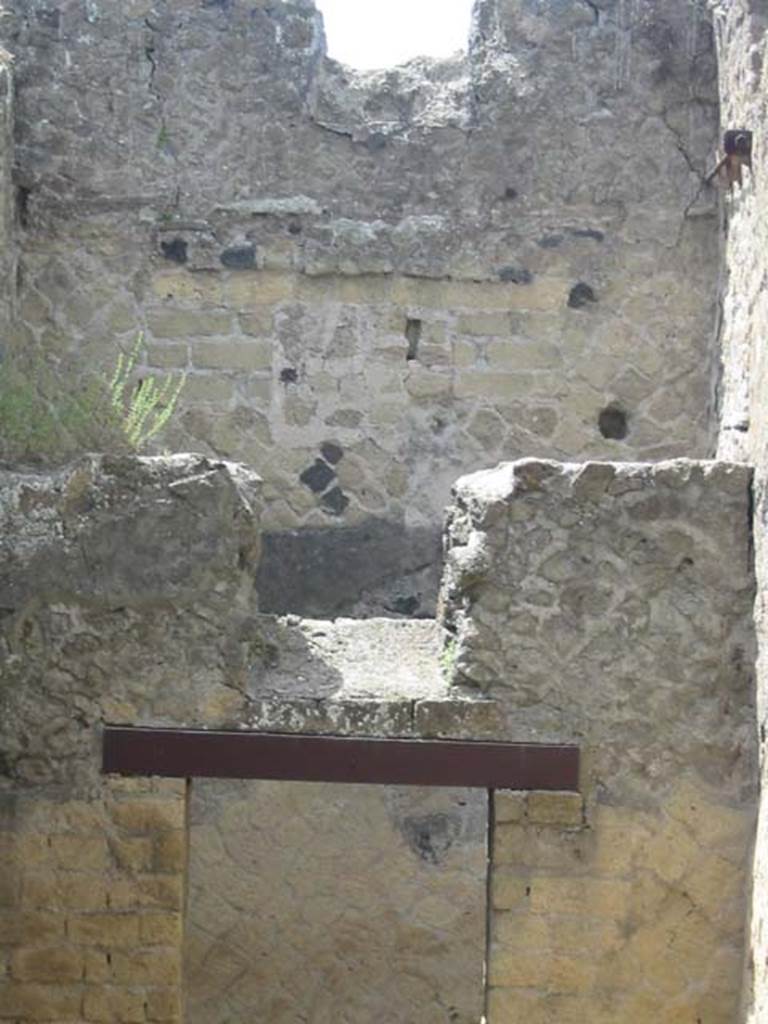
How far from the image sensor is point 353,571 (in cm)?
754

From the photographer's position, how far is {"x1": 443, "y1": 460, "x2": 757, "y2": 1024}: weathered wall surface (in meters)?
5.16

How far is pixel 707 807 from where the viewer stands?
5168 millimetres

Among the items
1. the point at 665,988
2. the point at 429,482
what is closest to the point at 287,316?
the point at 429,482

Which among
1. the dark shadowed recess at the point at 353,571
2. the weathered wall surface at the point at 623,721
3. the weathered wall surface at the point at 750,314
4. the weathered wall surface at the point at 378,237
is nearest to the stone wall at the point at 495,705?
the weathered wall surface at the point at 623,721

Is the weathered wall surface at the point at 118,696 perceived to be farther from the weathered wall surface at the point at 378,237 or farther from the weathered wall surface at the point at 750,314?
the weathered wall surface at the point at 378,237

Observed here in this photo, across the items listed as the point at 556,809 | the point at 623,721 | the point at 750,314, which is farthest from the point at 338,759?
the point at 750,314

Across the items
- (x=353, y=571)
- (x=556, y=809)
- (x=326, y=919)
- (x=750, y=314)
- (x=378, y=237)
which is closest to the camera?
(x=556, y=809)

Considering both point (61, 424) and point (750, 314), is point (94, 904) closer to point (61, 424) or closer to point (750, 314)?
point (61, 424)

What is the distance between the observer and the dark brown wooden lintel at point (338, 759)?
16.9 feet

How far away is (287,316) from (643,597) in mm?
3023

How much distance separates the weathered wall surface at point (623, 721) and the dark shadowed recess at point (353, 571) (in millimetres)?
2239

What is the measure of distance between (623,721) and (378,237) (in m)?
3.21

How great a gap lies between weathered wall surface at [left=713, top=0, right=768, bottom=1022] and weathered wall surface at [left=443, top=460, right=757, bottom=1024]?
14 centimetres

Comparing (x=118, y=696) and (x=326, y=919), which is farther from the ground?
(x=118, y=696)
